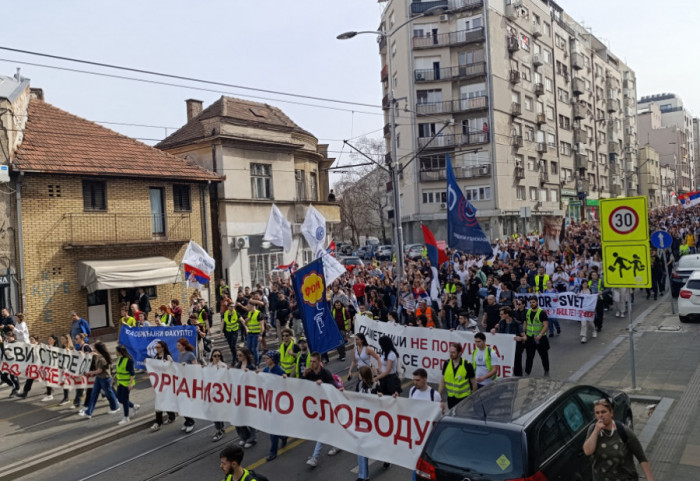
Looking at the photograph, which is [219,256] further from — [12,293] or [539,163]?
[539,163]

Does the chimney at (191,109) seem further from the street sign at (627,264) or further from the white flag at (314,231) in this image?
the street sign at (627,264)

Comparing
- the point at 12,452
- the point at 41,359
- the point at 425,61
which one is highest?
the point at 425,61

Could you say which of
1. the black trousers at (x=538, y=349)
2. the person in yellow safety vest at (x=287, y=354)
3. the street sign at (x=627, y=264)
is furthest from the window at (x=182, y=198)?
the street sign at (x=627, y=264)

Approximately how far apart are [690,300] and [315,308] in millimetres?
10790

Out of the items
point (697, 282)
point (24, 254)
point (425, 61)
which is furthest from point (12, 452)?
point (425, 61)

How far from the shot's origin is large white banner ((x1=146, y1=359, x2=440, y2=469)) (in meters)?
7.41

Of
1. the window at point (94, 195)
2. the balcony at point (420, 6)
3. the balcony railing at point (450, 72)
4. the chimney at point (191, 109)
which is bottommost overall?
the window at point (94, 195)

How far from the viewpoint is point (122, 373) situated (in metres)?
10.7

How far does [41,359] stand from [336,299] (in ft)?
24.6

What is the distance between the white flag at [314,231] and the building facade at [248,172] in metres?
6.44

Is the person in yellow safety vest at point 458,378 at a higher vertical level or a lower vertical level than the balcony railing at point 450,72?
lower

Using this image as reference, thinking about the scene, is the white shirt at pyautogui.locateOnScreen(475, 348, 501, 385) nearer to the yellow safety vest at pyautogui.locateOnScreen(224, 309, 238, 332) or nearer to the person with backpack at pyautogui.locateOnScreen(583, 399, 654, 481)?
the person with backpack at pyautogui.locateOnScreen(583, 399, 654, 481)

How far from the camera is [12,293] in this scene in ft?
60.1

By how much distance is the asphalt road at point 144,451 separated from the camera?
827 centimetres
